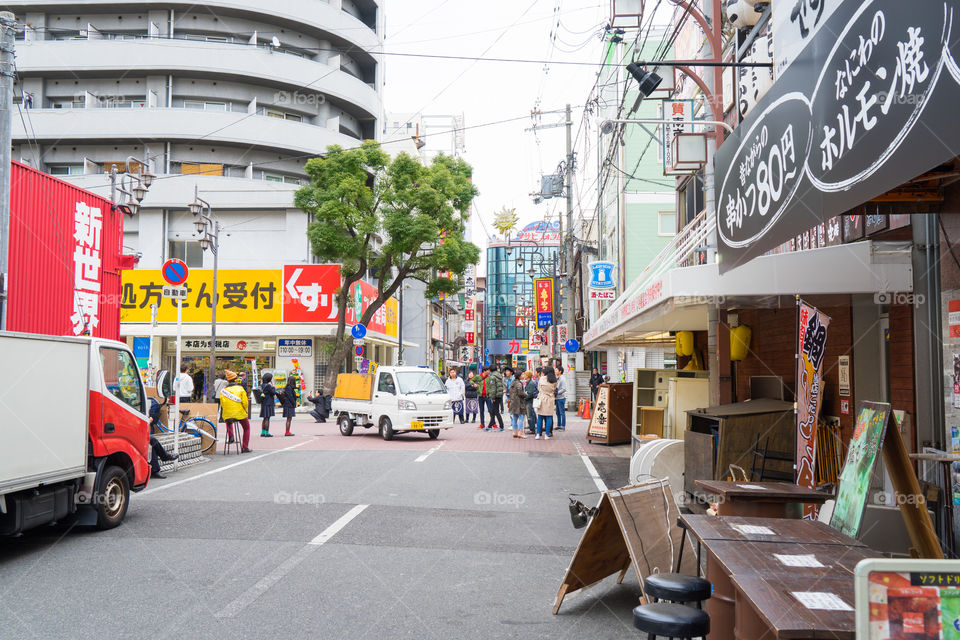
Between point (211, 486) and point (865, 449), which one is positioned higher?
point (865, 449)

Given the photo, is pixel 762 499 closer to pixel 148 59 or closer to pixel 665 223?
pixel 665 223

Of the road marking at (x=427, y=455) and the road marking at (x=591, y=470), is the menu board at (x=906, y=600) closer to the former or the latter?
the road marking at (x=591, y=470)

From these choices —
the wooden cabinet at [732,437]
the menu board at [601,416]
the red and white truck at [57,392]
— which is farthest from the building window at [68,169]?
the wooden cabinet at [732,437]

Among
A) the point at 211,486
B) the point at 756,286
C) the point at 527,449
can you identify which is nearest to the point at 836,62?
the point at 756,286

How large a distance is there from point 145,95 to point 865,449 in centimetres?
3775

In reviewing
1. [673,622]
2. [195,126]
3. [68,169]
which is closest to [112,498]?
[673,622]

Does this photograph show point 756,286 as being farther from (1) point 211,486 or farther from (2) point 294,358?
(2) point 294,358

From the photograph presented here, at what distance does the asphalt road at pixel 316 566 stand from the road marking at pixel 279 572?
2 centimetres

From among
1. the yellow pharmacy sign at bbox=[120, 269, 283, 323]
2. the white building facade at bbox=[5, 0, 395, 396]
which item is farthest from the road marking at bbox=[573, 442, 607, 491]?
the yellow pharmacy sign at bbox=[120, 269, 283, 323]

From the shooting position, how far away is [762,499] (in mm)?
5496

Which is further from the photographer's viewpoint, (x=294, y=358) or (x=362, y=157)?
(x=294, y=358)

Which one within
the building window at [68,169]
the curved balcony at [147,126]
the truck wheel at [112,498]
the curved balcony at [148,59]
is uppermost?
the curved balcony at [148,59]

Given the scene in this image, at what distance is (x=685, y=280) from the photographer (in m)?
8.71

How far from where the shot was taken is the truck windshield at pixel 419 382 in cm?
1964
